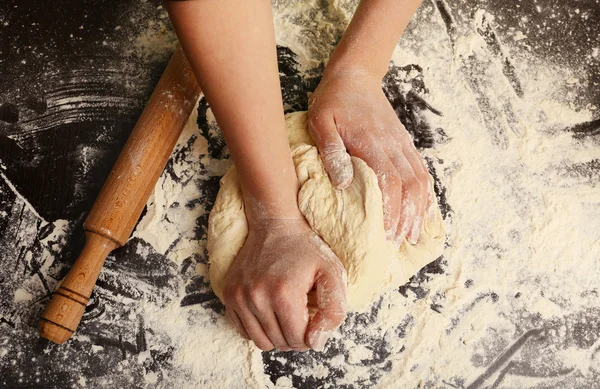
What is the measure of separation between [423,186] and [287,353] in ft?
1.74

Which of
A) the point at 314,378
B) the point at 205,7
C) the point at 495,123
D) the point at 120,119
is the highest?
the point at 495,123

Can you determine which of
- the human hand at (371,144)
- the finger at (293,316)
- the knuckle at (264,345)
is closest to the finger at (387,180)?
the human hand at (371,144)

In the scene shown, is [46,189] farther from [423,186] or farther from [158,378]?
[423,186]

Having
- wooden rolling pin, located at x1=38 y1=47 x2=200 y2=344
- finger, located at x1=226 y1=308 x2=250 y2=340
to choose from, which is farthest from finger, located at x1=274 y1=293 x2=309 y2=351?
wooden rolling pin, located at x1=38 y1=47 x2=200 y2=344

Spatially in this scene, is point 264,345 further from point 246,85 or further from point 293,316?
point 246,85

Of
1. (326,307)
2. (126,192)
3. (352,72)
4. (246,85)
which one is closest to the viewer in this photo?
(246,85)

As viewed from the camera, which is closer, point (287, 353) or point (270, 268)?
point (270, 268)

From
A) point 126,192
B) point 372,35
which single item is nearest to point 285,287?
point 126,192

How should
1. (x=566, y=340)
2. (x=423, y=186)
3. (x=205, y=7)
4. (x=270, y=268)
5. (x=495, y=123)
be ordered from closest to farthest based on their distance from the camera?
(x=205, y=7) < (x=270, y=268) < (x=423, y=186) < (x=566, y=340) < (x=495, y=123)

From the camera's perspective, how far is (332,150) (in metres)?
1.23

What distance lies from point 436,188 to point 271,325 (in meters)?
0.59

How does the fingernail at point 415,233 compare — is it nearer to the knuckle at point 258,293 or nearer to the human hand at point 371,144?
the human hand at point 371,144

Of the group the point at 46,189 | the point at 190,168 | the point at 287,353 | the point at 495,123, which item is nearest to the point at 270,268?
the point at 287,353

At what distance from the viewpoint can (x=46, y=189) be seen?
1380mm
